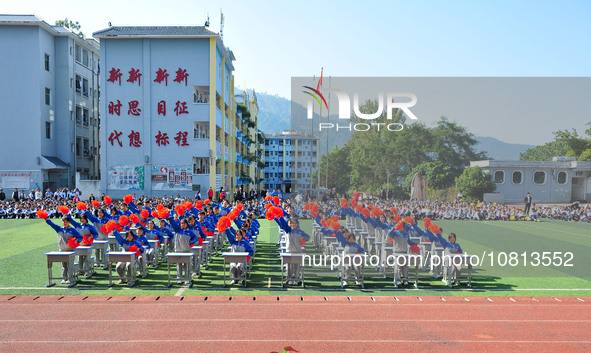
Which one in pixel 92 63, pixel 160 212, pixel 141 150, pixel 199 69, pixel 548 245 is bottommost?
pixel 548 245

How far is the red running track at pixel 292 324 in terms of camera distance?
739cm

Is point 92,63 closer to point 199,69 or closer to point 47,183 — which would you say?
point 47,183

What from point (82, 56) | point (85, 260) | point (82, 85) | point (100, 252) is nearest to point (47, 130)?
point (82, 85)

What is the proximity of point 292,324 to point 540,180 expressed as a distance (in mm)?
36020

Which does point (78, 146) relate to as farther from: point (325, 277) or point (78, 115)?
point (325, 277)

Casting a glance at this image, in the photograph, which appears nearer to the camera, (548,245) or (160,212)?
(160,212)

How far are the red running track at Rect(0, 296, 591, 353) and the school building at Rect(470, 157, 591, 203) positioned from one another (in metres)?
28.8

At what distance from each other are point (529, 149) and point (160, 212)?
209ft

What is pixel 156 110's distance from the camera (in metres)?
31.6

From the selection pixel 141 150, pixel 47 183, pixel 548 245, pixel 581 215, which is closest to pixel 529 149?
pixel 581 215

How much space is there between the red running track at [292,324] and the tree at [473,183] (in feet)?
82.6

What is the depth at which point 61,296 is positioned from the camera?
10078 millimetres

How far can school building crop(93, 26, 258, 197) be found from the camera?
31.4 metres

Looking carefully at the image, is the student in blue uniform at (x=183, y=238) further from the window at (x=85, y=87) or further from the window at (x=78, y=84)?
the window at (x=85, y=87)
